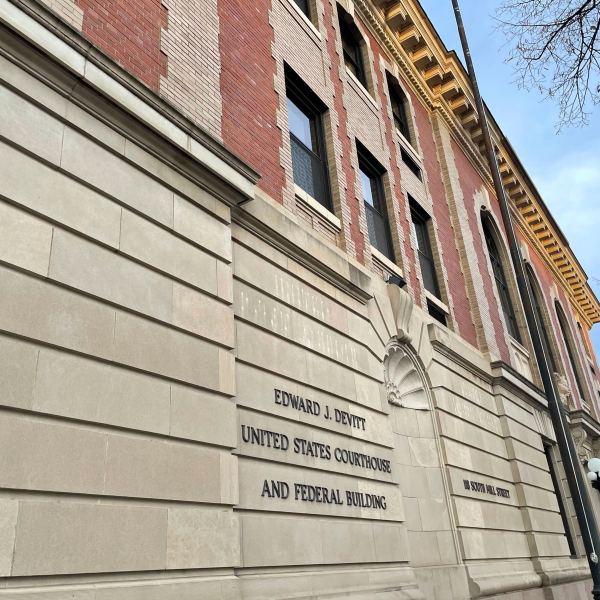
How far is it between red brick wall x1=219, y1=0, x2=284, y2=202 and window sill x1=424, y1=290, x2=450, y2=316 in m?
6.01

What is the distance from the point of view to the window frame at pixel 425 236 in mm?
15297

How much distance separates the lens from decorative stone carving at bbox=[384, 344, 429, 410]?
1108 cm

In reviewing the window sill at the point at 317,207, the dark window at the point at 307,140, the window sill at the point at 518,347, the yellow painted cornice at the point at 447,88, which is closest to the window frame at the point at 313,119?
the dark window at the point at 307,140

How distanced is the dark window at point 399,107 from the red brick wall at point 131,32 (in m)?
10.8

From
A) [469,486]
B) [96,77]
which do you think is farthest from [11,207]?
[469,486]

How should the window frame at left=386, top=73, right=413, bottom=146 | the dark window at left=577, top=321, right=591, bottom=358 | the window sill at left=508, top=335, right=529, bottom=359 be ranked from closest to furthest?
the window frame at left=386, top=73, right=413, bottom=146
the window sill at left=508, top=335, right=529, bottom=359
the dark window at left=577, top=321, right=591, bottom=358

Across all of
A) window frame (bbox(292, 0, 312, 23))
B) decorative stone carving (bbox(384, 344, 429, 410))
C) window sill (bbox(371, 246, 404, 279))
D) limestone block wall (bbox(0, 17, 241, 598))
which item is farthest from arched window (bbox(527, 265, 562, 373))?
limestone block wall (bbox(0, 17, 241, 598))

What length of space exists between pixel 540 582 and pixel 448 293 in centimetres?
708

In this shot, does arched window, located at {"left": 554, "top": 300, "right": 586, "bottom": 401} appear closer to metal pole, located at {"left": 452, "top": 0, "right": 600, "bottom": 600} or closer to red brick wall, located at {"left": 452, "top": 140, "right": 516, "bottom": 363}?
red brick wall, located at {"left": 452, "top": 140, "right": 516, "bottom": 363}

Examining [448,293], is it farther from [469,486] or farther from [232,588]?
[232,588]

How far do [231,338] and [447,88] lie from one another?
16017mm

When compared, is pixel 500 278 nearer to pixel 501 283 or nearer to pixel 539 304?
pixel 501 283

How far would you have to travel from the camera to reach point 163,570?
4879 millimetres

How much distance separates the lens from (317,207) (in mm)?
10242
